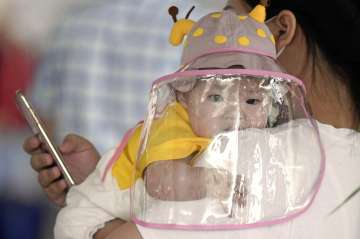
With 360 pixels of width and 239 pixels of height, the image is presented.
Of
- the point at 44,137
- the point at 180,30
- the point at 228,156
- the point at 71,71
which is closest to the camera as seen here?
the point at 228,156

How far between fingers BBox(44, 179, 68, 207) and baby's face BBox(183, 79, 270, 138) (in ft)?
1.07

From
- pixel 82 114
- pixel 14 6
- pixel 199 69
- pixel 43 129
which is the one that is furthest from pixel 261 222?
pixel 14 6

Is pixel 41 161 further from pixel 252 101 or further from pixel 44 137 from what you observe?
pixel 252 101

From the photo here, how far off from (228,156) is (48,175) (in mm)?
377

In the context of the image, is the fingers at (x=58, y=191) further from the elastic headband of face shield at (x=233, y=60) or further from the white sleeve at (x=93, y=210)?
the elastic headband of face shield at (x=233, y=60)

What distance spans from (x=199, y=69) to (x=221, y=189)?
0.39ft

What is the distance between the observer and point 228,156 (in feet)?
1.80

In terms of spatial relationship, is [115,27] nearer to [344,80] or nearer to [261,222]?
[344,80]

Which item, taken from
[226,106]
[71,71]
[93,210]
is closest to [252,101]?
[226,106]

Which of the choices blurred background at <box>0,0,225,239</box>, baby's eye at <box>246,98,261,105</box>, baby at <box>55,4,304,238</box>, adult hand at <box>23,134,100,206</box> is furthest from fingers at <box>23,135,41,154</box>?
baby's eye at <box>246,98,261,105</box>

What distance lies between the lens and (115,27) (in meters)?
1.06

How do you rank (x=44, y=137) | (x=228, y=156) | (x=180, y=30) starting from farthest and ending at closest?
(x=44, y=137), (x=180, y=30), (x=228, y=156)

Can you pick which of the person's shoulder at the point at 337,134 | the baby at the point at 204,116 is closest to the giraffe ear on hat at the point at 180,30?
the baby at the point at 204,116

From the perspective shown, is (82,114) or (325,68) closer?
(325,68)
